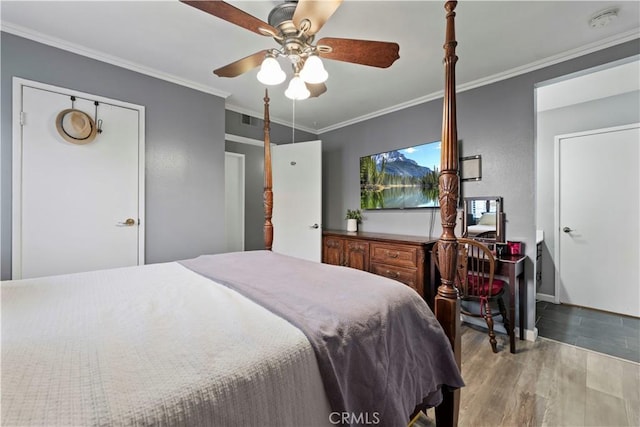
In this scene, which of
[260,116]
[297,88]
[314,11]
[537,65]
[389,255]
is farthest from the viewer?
[260,116]

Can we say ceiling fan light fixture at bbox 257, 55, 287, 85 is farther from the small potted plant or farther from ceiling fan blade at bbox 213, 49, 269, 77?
the small potted plant

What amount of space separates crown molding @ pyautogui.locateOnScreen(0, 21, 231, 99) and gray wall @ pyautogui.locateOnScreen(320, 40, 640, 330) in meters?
2.36

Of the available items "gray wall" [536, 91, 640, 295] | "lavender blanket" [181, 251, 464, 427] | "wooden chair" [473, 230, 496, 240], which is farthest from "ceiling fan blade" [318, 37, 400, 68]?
"gray wall" [536, 91, 640, 295]

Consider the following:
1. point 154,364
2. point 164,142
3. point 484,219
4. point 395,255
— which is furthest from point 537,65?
point 164,142

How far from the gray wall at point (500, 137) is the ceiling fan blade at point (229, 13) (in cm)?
165

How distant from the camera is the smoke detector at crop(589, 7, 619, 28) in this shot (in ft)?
5.78

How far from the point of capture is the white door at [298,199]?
362 centimetres

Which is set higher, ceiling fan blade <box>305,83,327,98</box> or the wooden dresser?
ceiling fan blade <box>305,83,327,98</box>

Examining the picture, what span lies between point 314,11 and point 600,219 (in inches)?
151

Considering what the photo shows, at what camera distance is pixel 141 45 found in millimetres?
2197

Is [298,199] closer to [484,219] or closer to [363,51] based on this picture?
[484,219]

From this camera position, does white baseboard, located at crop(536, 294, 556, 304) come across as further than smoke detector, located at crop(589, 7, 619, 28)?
Yes

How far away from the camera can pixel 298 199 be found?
3.80 meters

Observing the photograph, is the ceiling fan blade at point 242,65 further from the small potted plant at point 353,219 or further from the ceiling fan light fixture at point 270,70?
the small potted plant at point 353,219
